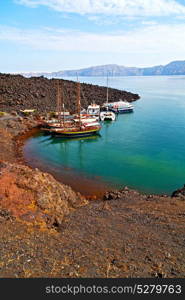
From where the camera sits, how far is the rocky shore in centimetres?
897

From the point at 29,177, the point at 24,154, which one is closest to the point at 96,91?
the point at 24,154

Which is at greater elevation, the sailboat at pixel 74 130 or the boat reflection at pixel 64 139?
the sailboat at pixel 74 130

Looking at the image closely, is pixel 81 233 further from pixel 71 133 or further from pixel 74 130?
pixel 74 130

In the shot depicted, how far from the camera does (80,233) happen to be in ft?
39.5

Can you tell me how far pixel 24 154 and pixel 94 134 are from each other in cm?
1554

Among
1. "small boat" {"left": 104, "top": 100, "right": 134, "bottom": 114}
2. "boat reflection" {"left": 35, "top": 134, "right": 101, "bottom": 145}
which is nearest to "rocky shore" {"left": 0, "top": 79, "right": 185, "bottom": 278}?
"boat reflection" {"left": 35, "top": 134, "right": 101, "bottom": 145}

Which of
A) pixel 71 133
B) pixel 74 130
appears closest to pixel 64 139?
pixel 71 133

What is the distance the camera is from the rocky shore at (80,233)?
8.97 m

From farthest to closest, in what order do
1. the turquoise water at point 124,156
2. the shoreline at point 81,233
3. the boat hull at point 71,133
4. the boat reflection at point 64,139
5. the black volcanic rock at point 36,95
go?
the black volcanic rock at point 36,95 < the boat hull at point 71,133 < the boat reflection at point 64,139 < the turquoise water at point 124,156 < the shoreline at point 81,233

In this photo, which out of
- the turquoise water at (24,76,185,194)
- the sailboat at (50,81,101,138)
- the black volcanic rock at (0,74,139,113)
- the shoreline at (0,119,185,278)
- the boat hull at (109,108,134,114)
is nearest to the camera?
the shoreline at (0,119,185,278)

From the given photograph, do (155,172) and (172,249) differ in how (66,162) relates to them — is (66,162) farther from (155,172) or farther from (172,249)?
(172,249)

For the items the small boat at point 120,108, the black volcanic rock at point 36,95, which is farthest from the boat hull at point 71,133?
the small boat at point 120,108

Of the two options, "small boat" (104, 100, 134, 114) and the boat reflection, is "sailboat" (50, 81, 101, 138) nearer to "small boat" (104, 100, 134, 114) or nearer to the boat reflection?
the boat reflection

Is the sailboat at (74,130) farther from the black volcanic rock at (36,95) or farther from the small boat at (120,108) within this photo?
the small boat at (120,108)
